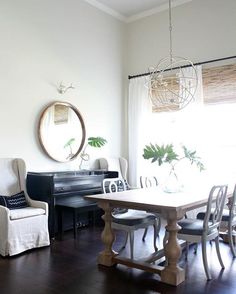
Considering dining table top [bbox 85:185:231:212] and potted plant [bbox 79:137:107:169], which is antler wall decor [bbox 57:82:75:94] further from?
dining table top [bbox 85:185:231:212]

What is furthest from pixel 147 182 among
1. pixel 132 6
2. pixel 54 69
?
pixel 132 6

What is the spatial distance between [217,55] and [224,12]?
698mm

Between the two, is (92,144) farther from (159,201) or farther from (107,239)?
(159,201)

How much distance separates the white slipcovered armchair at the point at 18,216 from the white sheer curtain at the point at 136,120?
2.43 metres

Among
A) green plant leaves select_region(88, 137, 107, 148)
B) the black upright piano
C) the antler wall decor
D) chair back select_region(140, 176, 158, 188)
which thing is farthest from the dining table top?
the antler wall decor

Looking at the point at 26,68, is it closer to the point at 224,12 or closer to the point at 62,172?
the point at 62,172

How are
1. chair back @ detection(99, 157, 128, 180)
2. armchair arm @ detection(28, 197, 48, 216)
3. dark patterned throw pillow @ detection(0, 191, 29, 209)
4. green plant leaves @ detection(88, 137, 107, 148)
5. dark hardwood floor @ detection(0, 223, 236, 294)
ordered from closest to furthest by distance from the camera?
dark hardwood floor @ detection(0, 223, 236, 294)
dark patterned throw pillow @ detection(0, 191, 29, 209)
armchair arm @ detection(28, 197, 48, 216)
green plant leaves @ detection(88, 137, 107, 148)
chair back @ detection(99, 157, 128, 180)

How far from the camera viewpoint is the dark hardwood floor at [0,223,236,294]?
2699 millimetres

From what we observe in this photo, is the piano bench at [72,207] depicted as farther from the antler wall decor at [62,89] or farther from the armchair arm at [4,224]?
the antler wall decor at [62,89]

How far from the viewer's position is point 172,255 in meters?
2.83

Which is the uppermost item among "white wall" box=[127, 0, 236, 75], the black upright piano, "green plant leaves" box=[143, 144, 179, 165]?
"white wall" box=[127, 0, 236, 75]

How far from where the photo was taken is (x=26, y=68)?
469cm

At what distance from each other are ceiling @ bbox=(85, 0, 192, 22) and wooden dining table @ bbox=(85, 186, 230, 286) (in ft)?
12.9

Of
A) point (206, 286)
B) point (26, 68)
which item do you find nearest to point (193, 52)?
point (26, 68)
